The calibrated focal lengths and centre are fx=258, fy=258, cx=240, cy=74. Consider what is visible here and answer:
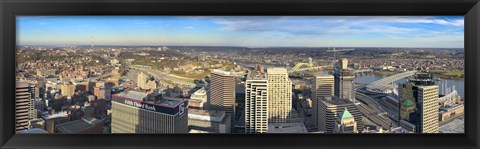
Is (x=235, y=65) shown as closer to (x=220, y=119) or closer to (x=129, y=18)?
(x=220, y=119)

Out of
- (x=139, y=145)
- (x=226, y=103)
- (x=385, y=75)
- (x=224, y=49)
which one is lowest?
(x=139, y=145)

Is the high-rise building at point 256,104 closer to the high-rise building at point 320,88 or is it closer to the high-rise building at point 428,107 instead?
the high-rise building at point 320,88

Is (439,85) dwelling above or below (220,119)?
above

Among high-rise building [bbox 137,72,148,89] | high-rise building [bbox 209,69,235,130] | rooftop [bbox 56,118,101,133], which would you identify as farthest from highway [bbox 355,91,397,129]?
rooftop [bbox 56,118,101,133]
